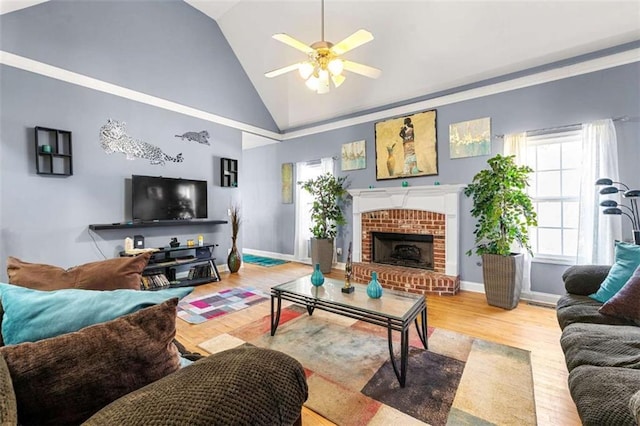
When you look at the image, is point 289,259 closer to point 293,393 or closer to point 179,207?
point 179,207

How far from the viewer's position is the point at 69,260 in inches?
135

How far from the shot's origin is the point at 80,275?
1262 millimetres

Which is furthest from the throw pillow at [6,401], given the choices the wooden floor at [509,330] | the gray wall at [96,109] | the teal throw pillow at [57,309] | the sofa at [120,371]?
the gray wall at [96,109]

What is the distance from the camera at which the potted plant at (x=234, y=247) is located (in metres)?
4.90

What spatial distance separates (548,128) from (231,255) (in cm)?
495

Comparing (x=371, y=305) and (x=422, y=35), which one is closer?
(x=371, y=305)

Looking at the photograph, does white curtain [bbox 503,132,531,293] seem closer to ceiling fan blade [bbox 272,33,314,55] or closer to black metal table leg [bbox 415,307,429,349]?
black metal table leg [bbox 415,307,429,349]

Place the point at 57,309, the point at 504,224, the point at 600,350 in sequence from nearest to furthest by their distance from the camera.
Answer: the point at 57,309 → the point at 600,350 → the point at 504,224

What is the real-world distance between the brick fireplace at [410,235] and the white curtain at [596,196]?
4.14 ft

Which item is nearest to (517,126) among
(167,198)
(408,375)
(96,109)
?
(408,375)

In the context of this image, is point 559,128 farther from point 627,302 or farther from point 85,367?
point 85,367

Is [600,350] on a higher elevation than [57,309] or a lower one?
lower

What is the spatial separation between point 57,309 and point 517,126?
448cm

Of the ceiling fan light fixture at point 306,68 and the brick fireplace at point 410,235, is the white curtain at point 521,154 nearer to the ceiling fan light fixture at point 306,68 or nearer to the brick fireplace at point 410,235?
the brick fireplace at point 410,235
